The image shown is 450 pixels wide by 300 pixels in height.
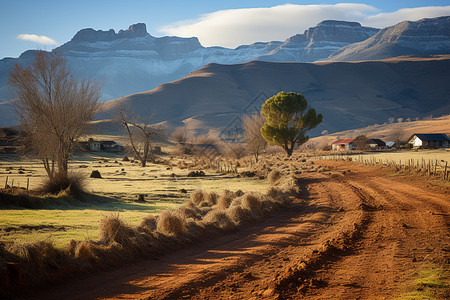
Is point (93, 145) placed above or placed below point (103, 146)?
above

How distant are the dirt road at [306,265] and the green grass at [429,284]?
0.05 feet

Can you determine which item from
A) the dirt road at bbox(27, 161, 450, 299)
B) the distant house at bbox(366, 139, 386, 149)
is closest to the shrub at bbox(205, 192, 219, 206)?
the dirt road at bbox(27, 161, 450, 299)

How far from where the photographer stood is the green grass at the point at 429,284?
6.55 meters

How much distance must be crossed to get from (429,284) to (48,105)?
24901 millimetres

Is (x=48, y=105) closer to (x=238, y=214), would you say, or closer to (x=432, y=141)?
(x=238, y=214)

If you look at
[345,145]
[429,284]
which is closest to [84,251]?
[429,284]

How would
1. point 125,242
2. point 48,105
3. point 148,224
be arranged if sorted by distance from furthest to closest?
point 48,105
point 148,224
point 125,242

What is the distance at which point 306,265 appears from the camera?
843 centimetres

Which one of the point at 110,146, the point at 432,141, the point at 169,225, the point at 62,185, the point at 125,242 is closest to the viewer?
the point at 125,242

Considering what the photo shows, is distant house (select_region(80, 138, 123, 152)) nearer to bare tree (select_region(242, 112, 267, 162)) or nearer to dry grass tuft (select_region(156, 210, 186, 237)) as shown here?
bare tree (select_region(242, 112, 267, 162))

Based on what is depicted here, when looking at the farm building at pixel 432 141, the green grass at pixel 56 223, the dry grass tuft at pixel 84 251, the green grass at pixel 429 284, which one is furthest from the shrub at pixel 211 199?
the farm building at pixel 432 141

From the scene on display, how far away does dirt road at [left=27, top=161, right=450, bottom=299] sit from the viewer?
702cm

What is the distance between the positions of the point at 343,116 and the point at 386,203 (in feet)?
496

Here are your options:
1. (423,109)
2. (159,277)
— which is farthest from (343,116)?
(159,277)
